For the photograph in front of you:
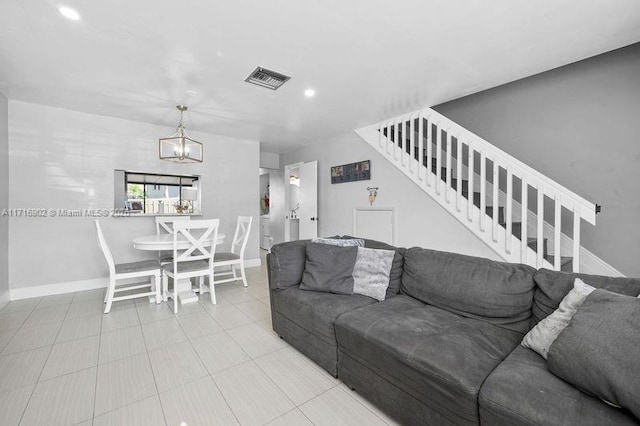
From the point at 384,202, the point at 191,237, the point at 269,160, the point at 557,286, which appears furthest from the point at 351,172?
the point at 557,286

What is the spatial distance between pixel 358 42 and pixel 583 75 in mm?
2509

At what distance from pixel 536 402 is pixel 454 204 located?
256cm

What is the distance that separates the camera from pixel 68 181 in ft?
11.8

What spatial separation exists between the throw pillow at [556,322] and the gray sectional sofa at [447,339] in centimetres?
5

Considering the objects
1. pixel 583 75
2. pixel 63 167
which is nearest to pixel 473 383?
pixel 583 75

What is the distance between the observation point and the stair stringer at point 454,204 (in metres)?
2.72

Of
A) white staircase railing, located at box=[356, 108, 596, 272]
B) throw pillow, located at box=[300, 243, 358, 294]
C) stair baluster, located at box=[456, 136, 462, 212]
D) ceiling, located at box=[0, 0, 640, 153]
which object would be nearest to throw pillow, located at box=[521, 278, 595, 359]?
throw pillow, located at box=[300, 243, 358, 294]

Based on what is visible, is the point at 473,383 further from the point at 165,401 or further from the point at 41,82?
the point at 41,82

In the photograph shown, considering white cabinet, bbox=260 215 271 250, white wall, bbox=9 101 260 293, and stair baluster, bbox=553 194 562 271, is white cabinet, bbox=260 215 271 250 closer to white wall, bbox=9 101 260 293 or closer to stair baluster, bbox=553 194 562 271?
white wall, bbox=9 101 260 293

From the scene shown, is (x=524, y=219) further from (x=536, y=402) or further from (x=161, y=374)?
(x=161, y=374)

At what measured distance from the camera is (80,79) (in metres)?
2.74

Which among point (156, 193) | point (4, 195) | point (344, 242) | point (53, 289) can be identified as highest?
point (156, 193)

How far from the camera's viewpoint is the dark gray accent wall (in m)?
2.61

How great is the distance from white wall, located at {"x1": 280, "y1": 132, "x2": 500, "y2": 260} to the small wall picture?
0.24ft
